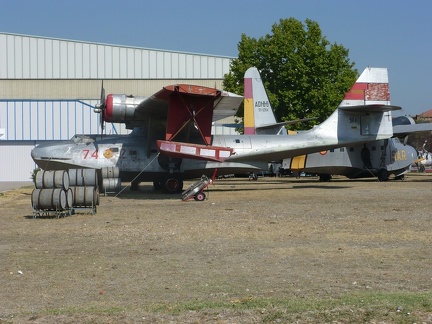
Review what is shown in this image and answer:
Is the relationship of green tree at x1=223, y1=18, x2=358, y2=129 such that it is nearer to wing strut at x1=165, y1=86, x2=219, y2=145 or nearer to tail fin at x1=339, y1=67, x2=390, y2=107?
tail fin at x1=339, y1=67, x2=390, y2=107

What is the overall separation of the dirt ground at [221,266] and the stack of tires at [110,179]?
6.34 metres

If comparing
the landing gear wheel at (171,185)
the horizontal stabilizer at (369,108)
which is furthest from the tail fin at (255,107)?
the landing gear wheel at (171,185)

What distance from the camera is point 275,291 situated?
8.66 m

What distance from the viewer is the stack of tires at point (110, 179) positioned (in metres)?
25.7

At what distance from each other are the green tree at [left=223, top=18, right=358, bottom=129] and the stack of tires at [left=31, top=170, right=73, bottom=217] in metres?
29.7

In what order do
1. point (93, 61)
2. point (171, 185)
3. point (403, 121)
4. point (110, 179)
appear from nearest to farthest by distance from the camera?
point (110, 179)
point (171, 185)
point (403, 121)
point (93, 61)

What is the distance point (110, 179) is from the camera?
1012 inches

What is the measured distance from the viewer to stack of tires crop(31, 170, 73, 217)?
17.5 metres

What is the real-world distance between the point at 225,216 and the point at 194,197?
578cm

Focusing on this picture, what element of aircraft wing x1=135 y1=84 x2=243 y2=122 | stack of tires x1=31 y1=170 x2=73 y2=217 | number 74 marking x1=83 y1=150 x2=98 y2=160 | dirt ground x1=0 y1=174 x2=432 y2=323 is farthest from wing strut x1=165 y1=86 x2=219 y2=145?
stack of tires x1=31 y1=170 x2=73 y2=217

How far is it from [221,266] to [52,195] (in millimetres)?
8173

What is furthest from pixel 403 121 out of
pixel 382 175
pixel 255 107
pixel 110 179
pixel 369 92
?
pixel 110 179

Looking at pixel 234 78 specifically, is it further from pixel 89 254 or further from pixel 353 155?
pixel 89 254

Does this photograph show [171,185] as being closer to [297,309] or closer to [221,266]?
[221,266]
